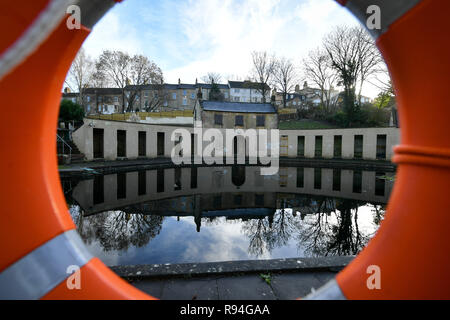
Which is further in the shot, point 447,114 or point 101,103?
point 101,103

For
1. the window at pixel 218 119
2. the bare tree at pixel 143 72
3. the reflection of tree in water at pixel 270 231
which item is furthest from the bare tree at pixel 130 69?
the reflection of tree in water at pixel 270 231

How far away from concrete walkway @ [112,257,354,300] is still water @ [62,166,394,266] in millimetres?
1013

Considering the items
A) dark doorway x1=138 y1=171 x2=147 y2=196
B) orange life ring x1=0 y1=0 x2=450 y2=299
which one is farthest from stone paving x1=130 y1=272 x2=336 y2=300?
dark doorway x1=138 y1=171 x2=147 y2=196

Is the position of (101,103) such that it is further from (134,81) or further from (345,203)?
(345,203)

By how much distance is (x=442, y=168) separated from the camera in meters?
0.91

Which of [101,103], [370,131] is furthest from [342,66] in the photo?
[101,103]

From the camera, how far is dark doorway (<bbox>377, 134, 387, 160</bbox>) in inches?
679

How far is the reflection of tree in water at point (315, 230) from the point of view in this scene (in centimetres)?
368

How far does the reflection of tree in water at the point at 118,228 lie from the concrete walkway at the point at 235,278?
1708 millimetres

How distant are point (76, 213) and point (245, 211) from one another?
434cm

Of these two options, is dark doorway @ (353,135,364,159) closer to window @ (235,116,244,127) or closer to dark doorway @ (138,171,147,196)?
window @ (235,116,244,127)

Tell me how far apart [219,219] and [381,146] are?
19011 millimetres

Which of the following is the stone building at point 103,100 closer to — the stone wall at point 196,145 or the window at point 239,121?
the stone wall at point 196,145

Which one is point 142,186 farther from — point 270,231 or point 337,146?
point 337,146
